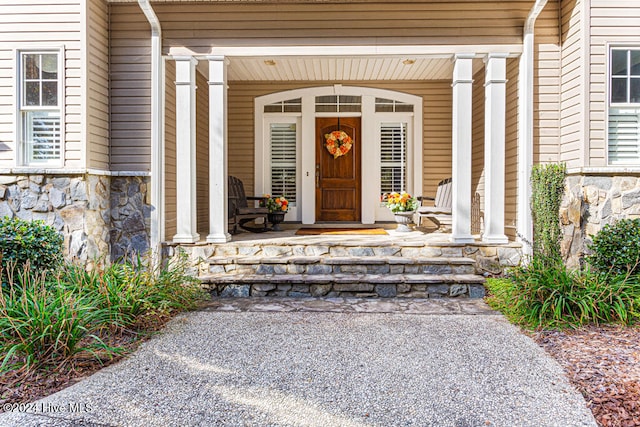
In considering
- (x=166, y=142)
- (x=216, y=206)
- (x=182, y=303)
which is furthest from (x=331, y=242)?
(x=166, y=142)

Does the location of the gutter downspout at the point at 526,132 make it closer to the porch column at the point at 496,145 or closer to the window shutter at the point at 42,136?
the porch column at the point at 496,145

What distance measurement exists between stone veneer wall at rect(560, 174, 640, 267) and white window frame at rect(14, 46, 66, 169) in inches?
213

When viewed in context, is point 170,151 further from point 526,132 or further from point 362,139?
point 526,132

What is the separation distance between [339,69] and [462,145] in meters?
2.51

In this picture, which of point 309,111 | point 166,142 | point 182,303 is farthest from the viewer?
point 309,111

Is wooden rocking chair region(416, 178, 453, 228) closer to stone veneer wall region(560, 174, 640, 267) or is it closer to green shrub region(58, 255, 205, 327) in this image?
stone veneer wall region(560, 174, 640, 267)

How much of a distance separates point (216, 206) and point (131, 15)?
2.39 m

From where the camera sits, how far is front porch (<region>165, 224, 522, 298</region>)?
4449 millimetres

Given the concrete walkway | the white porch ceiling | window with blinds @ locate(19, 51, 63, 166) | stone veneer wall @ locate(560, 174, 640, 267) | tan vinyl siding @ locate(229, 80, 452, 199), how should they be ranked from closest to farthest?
1. the concrete walkway
2. stone veneer wall @ locate(560, 174, 640, 267)
3. window with blinds @ locate(19, 51, 63, 166)
4. the white porch ceiling
5. tan vinyl siding @ locate(229, 80, 452, 199)

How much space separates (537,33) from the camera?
4.88 meters

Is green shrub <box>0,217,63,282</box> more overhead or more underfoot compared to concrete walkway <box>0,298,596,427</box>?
more overhead

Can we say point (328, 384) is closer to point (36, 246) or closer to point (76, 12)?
point (36, 246)

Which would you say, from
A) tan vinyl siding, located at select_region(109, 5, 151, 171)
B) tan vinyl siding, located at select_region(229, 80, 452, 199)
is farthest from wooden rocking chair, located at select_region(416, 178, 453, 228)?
tan vinyl siding, located at select_region(109, 5, 151, 171)

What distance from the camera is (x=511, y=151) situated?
5238 mm
